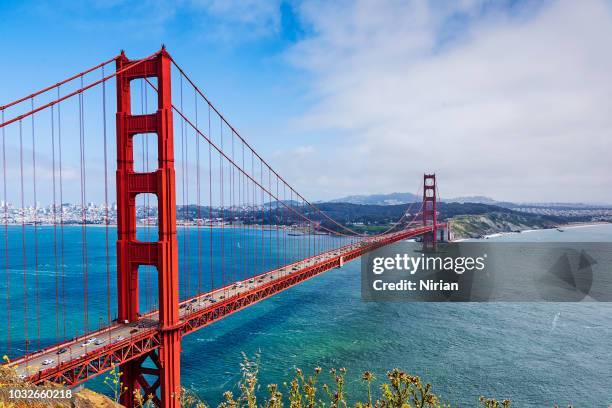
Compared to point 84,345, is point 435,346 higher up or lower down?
lower down

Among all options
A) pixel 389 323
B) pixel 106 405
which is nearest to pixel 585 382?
pixel 389 323

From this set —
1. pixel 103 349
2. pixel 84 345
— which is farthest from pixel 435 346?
pixel 84 345

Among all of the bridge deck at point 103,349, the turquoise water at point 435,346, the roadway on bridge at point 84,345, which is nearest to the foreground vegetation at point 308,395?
the bridge deck at point 103,349

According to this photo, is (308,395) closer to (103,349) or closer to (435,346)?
(103,349)

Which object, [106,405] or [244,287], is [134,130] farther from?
[244,287]

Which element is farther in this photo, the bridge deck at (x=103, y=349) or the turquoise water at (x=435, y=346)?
the turquoise water at (x=435, y=346)

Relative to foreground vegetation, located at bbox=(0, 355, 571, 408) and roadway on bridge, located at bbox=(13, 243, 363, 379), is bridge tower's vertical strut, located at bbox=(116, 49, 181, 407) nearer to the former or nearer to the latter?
roadway on bridge, located at bbox=(13, 243, 363, 379)

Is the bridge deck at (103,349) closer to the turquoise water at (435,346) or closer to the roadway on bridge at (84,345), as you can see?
the roadway on bridge at (84,345)

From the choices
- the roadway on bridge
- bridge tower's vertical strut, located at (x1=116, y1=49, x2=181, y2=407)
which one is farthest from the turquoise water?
the roadway on bridge
